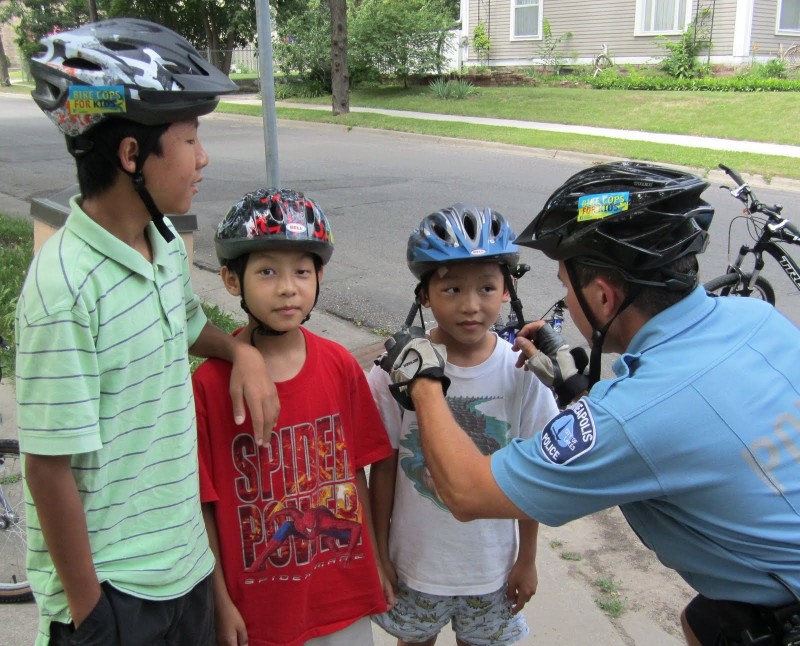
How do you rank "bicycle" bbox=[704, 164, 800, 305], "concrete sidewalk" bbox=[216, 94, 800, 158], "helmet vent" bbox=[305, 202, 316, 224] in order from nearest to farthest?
1. "helmet vent" bbox=[305, 202, 316, 224]
2. "bicycle" bbox=[704, 164, 800, 305]
3. "concrete sidewalk" bbox=[216, 94, 800, 158]

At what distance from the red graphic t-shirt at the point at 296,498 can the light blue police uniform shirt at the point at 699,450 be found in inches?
21.1

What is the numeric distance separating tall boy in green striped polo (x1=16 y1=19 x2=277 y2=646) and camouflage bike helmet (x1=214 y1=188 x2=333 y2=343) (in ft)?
1.07

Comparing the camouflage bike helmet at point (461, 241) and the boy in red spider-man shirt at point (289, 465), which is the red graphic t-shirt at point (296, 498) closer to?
the boy in red spider-man shirt at point (289, 465)

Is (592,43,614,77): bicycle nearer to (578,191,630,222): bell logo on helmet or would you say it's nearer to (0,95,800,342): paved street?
(0,95,800,342): paved street

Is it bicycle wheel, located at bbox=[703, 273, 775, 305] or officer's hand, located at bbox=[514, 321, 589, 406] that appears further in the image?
bicycle wheel, located at bbox=[703, 273, 775, 305]

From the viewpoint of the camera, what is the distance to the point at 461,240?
235 cm

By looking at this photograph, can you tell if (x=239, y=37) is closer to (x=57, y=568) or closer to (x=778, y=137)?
(x=778, y=137)

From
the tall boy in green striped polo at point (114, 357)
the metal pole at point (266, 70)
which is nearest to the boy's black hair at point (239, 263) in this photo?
the tall boy in green striped polo at point (114, 357)

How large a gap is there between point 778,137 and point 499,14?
14.5 meters

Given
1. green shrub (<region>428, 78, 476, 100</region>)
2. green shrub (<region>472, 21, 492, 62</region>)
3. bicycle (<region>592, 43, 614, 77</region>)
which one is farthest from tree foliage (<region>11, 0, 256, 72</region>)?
bicycle (<region>592, 43, 614, 77</region>)

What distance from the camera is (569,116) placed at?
61.1ft

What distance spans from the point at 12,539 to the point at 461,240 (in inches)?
107

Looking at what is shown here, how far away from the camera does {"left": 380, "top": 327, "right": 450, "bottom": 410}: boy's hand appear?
7.07ft

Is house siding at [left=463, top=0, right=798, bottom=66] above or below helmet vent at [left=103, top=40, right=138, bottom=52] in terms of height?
above
